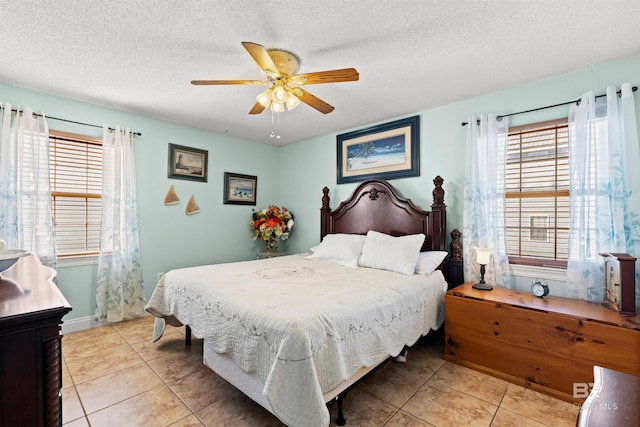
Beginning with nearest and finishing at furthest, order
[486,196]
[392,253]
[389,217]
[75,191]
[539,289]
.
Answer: [539,289] → [486,196] → [392,253] → [75,191] → [389,217]

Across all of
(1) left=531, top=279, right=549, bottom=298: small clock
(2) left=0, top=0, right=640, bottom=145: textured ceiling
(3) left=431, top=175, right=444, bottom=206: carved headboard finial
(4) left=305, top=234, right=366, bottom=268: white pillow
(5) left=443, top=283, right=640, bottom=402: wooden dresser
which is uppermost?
(2) left=0, top=0, right=640, bottom=145: textured ceiling

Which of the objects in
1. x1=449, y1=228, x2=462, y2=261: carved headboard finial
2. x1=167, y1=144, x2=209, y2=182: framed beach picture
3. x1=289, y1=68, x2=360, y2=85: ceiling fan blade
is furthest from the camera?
x1=167, y1=144, x2=209, y2=182: framed beach picture

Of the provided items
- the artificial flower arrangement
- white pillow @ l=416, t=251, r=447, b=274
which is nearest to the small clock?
white pillow @ l=416, t=251, r=447, b=274

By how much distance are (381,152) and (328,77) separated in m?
1.86

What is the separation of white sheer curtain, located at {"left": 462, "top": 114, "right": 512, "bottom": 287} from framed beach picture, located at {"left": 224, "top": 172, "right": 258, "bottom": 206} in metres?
3.08

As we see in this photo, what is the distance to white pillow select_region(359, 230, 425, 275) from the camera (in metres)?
2.71

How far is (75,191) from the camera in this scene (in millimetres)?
3088

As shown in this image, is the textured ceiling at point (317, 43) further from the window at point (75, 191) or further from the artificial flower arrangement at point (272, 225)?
the artificial flower arrangement at point (272, 225)

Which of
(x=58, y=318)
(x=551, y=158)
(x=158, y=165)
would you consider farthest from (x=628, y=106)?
(x=158, y=165)

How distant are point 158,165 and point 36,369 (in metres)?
3.15

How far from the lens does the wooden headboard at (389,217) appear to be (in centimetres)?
296

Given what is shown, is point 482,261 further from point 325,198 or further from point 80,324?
point 80,324

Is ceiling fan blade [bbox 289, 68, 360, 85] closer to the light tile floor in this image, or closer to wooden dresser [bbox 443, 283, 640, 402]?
wooden dresser [bbox 443, 283, 640, 402]

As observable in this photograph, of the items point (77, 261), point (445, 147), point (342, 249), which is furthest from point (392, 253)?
point (77, 261)
